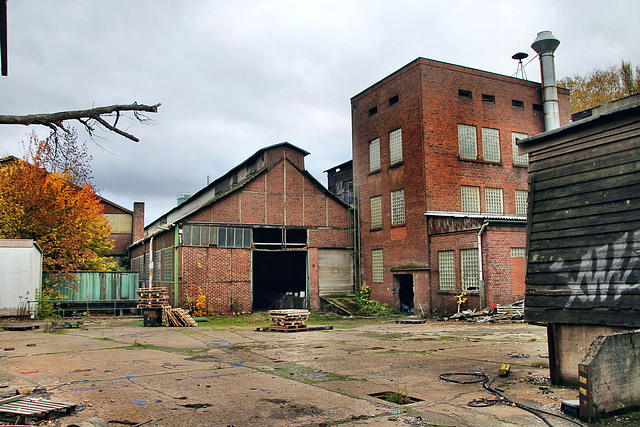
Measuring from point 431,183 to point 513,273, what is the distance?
5730mm

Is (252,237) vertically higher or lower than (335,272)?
higher

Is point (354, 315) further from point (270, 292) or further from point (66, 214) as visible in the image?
point (66, 214)

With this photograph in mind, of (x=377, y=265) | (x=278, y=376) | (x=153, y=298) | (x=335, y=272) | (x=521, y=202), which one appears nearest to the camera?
(x=278, y=376)

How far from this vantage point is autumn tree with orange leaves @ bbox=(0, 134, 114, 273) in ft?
85.3

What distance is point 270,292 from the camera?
33.1 metres

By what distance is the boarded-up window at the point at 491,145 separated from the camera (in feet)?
86.1

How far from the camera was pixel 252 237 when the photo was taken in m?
25.9

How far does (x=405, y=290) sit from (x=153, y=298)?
13181mm

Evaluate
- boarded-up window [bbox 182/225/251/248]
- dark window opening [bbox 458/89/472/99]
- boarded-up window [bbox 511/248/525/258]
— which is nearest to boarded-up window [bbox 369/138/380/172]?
dark window opening [bbox 458/89/472/99]

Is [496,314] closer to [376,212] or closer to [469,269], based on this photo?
[469,269]

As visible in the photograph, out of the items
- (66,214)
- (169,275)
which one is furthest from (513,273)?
(66,214)

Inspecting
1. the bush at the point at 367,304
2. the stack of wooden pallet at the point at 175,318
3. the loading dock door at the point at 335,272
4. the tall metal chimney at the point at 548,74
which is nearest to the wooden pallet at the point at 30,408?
the stack of wooden pallet at the point at 175,318

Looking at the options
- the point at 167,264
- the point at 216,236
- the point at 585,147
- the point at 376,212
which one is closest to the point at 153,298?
the point at 216,236

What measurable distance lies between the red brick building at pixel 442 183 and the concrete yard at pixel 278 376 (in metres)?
6.05
